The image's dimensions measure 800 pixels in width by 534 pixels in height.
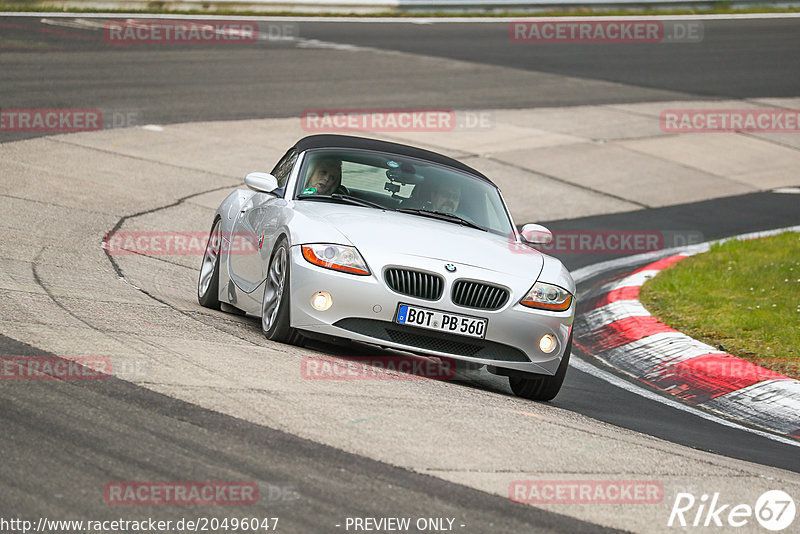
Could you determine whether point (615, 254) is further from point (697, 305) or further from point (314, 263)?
point (314, 263)

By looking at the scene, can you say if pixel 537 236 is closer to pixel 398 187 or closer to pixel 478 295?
pixel 398 187

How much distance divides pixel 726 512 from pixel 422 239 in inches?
115

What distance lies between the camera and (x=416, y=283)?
7.08 m

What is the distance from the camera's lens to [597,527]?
4.68 metres

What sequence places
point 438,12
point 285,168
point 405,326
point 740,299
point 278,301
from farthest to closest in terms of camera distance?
point 438,12 < point 740,299 < point 285,168 < point 278,301 < point 405,326

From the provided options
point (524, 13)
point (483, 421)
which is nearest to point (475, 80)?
point (524, 13)

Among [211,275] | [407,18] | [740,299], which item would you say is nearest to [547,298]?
[211,275]

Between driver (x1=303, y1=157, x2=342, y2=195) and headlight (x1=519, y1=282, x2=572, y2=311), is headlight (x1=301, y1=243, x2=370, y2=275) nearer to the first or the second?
headlight (x1=519, y1=282, x2=572, y2=311)

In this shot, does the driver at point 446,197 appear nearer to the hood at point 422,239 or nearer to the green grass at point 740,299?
the hood at point 422,239

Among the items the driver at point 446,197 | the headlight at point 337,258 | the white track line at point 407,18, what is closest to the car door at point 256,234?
the headlight at point 337,258

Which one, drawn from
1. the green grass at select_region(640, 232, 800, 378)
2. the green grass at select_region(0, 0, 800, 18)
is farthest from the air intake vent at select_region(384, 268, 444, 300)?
the green grass at select_region(0, 0, 800, 18)

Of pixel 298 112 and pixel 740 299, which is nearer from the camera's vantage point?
pixel 740 299

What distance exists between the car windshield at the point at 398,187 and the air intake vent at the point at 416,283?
1.10m

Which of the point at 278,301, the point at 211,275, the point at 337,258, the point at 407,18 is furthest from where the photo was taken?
the point at 407,18
